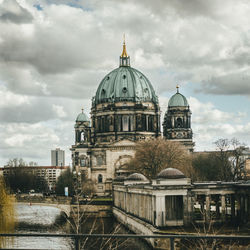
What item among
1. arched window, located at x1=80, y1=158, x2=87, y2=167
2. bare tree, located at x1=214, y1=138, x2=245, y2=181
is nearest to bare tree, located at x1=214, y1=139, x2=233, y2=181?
bare tree, located at x1=214, y1=138, x2=245, y2=181

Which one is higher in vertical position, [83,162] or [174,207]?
[83,162]

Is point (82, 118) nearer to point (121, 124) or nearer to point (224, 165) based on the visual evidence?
point (121, 124)

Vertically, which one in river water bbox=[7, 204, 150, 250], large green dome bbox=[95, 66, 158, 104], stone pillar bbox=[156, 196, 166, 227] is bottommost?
river water bbox=[7, 204, 150, 250]

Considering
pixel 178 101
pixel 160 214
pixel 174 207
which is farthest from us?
pixel 178 101

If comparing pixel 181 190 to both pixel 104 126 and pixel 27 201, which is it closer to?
pixel 27 201

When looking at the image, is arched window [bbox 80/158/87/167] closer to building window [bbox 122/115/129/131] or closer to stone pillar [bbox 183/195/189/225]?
building window [bbox 122/115/129/131]

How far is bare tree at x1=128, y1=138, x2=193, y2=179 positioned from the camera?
85.3m

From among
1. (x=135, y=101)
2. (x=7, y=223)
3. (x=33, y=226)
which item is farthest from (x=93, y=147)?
(x=7, y=223)

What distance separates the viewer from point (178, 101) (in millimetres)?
115688

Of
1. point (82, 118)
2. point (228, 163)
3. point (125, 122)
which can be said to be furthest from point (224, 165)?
point (82, 118)

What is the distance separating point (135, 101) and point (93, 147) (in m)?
15.5

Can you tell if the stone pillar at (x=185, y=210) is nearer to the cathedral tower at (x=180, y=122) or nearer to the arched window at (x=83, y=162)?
the cathedral tower at (x=180, y=122)

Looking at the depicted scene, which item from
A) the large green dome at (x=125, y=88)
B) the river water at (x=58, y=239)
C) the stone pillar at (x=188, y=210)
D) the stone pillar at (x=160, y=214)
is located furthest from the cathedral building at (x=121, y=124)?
the stone pillar at (x=160, y=214)

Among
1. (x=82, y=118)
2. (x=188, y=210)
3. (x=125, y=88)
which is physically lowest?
(x=188, y=210)
